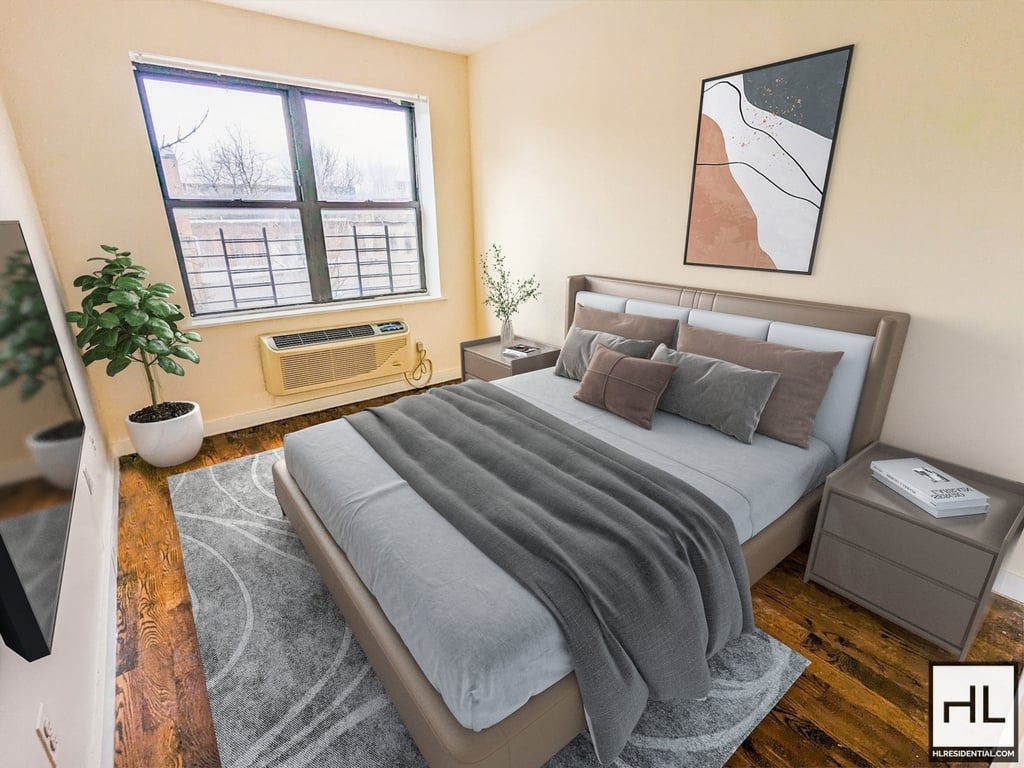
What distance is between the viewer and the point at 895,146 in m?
2.01

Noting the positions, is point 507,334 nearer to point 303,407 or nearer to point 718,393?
point 303,407

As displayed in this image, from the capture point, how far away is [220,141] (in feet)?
10.9

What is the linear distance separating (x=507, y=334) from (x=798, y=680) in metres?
2.79

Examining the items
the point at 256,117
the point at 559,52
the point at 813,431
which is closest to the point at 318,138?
the point at 256,117

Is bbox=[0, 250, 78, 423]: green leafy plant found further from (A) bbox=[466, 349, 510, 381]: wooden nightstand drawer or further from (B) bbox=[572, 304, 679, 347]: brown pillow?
(B) bbox=[572, 304, 679, 347]: brown pillow

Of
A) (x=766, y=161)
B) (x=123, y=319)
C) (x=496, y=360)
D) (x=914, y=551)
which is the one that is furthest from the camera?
(x=496, y=360)

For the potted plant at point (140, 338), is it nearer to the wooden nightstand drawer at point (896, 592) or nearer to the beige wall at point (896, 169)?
the beige wall at point (896, 169)

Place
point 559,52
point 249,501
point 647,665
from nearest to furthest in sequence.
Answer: point 647,665 < point 249,501 < point 559,52

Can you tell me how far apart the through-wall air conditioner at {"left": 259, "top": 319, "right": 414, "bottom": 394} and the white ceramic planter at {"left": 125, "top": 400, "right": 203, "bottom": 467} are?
2.08 feet

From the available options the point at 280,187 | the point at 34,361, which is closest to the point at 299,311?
the point at 280,187

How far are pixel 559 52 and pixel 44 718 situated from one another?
3.89 meters

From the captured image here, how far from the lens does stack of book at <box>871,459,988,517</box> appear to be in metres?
1.72

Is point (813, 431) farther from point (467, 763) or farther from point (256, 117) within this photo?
point (256, 117)

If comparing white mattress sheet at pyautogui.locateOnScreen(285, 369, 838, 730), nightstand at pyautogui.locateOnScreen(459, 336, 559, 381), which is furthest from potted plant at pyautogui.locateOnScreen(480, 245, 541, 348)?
white mattress sheet at pyautogui.locateOnScreen(285, 369, 838, 730)
